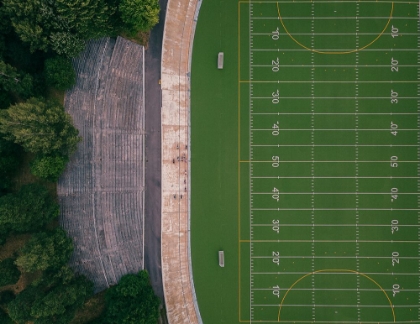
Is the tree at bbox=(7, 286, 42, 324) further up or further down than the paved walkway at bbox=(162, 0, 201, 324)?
further down

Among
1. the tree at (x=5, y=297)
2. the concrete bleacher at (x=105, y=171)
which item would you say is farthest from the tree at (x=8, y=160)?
the tree at (x=5, y=297)

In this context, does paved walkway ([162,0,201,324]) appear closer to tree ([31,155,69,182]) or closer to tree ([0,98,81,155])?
tree ([0,98,81,155])

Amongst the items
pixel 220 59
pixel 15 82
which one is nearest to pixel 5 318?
pixel 15 82

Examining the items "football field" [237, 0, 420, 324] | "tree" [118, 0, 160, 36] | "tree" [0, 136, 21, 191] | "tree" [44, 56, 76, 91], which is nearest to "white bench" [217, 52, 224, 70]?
"football field" [237, 0, 420, 324]

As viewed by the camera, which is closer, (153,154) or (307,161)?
(153,154)

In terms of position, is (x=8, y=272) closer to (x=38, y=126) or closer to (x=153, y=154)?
(x=38, y=126)

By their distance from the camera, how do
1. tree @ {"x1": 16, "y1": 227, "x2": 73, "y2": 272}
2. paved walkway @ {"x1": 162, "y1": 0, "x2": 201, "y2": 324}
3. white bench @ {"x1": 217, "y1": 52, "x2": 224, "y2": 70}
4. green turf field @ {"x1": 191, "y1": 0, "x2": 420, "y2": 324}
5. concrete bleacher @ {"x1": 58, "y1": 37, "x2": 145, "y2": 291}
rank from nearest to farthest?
tree @ {"x1": 16, "y1": 227, "x2": 73, "y2": 272} → concrete bleacher @ {"x1": 58, "y1": 37, "x2": 145, "y2": 291} → white bench @ {"x1": 217, "y1": 52, "x2": 224, "y2": 70} → paved walkway @ {"x1": 162, "y1": 0, "x2": 201, "y2": 324} → green turf field @ {"x1": 191, "y1": 0, "x2": 420, "y2": 324}

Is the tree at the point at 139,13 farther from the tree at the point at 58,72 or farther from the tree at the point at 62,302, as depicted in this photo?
the tree at the point at 62,302
